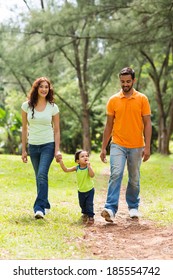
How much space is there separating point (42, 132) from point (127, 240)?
1984 mm

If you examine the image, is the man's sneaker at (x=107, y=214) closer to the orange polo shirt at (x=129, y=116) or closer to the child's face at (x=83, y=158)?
the child's face at (x=83, y=158)

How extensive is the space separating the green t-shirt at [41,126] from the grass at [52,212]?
1.11 metres

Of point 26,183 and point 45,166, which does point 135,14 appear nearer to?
point 26,183

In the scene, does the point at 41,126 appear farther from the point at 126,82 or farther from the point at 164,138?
the point at 164,138

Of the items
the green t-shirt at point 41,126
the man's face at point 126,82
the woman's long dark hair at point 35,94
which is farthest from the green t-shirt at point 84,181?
the man's face at point 126,82

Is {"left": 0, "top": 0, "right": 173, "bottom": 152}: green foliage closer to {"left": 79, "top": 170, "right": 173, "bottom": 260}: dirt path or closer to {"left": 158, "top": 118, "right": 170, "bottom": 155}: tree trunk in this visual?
{"left": 158, "top": 118, "right": 170, "bottom": 155}: tree trunk

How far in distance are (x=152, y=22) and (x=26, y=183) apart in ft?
21.0

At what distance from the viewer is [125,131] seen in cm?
718

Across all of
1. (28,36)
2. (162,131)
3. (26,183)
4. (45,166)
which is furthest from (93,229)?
(162,131)

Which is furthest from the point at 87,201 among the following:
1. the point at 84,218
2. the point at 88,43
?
the point at 88,43

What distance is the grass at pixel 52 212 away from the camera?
5562mm

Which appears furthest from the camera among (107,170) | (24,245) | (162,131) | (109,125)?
(162,131)

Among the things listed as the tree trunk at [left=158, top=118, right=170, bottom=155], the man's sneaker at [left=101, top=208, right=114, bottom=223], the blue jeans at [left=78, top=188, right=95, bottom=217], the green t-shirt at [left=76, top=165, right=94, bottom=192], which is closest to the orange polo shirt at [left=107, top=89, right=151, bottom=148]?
the green t-shirt at [left=76, top=165, right=94, bottom=192]

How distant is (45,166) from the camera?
284 inches
